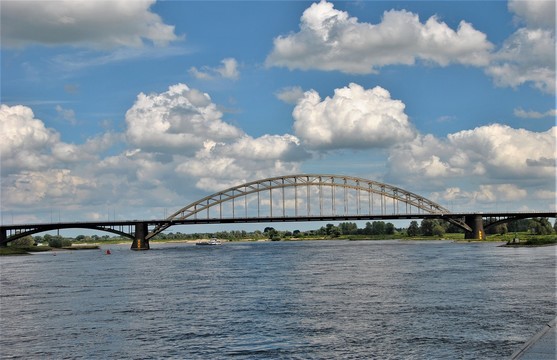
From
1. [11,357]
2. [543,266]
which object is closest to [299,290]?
[11,357]

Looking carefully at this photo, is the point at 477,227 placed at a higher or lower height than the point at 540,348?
higher

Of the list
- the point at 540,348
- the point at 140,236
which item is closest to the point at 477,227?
the point at 140,236

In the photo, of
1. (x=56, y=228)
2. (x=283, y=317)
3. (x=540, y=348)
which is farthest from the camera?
(x=56, y=228)

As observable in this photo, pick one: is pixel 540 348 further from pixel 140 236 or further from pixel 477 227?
pixel 477 227

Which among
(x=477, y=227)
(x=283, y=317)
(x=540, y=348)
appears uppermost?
(x=477, y=227)

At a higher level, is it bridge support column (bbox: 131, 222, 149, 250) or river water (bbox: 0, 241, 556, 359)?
bridge support column (bbox: 131, 222, 149, 250)

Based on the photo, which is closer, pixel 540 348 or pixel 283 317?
pixel 540 348

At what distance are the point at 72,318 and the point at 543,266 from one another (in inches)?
2008

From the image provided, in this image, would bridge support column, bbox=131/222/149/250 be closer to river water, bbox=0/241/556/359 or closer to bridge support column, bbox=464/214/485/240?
bridge support column, bbox=464/214/485/240

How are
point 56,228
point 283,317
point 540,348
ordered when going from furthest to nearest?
point 56,228 < point 283,317 < point 540,348

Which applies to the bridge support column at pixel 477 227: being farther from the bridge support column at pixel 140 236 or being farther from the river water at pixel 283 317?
the river water at pixel 283 317

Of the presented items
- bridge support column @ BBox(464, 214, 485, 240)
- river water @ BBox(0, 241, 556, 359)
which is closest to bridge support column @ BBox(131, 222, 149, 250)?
bridge support column @ BBox(464, 214, 485, 240)

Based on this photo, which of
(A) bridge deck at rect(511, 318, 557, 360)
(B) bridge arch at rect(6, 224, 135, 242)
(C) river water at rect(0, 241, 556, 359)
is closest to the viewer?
(A) bridge deck at rect(511, 318, 557, 360)

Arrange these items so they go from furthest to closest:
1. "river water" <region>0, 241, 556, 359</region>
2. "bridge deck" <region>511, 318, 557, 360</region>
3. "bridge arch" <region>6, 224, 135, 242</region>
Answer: "bridge arch" <region>6, 224, 135, 242</region>, "river water" <region>0, 241, 556, 359</region>, "bridge deck" <region>511, 318, 557, 360</region>
